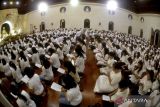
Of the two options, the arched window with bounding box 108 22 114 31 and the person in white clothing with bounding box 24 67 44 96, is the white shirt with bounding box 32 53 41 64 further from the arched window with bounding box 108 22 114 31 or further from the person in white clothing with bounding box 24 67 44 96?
the arched window with bounding box 108 22 114 31

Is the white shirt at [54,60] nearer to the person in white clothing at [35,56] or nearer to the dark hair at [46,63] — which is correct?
the person in white clothing at [35,56]

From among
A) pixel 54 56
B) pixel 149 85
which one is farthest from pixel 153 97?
pixel 54 56

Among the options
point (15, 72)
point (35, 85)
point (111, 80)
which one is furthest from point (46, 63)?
point (111, 80)

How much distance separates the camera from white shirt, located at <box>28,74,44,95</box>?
6189 millimetres

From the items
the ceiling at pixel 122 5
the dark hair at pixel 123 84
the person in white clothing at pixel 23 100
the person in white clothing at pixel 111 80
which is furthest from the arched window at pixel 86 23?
the person in white clothing at pixel 23 100

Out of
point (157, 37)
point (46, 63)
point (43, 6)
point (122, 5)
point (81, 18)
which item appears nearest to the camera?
point (46, 63)

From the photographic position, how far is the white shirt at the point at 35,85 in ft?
20.3

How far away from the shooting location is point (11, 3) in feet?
72.3

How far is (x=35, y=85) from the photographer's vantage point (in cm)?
629

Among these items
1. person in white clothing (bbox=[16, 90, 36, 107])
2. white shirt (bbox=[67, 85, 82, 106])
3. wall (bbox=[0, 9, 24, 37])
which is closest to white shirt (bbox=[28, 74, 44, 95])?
person in white clothing (bbox=[16, 90, 36, 107])

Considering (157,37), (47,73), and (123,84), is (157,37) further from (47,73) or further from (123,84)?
(123,84)

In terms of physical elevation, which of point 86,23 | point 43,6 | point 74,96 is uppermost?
point 43,6

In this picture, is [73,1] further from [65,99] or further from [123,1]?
[65,99]

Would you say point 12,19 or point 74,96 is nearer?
point 74,96
